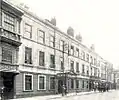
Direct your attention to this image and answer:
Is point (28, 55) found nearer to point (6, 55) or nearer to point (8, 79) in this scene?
point (8, 79)

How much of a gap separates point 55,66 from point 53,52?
6.51ft

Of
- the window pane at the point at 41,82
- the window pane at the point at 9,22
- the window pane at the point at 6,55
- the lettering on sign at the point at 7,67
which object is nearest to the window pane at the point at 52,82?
the window pane at the point at 41,82

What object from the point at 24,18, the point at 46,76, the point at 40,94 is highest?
the point at 24,18

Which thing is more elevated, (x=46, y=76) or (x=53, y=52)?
(x=53, y=52)

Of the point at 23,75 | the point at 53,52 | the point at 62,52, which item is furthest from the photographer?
the point at 62,52

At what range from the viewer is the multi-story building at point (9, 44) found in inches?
929

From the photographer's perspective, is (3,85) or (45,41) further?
(45,41)

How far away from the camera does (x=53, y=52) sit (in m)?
35.8

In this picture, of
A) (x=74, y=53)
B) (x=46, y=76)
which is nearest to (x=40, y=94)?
(x=46, y=76)

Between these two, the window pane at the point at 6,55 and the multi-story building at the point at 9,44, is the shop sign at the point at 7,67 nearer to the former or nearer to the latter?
the multi-story building at the point at 9,44

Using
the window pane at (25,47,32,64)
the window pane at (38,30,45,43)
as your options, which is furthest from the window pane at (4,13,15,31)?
the window pane at (38,30,45,43)

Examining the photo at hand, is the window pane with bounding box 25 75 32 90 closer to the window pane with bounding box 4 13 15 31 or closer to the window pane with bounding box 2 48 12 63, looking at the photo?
the window pane with bounding box 2 48 12 63

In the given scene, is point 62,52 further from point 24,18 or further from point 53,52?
point 24,18

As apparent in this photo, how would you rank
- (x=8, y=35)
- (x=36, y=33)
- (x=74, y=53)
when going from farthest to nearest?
1. (x=74, y=53)
2. (x=36, y=33)
3. (x=8, y=35)
